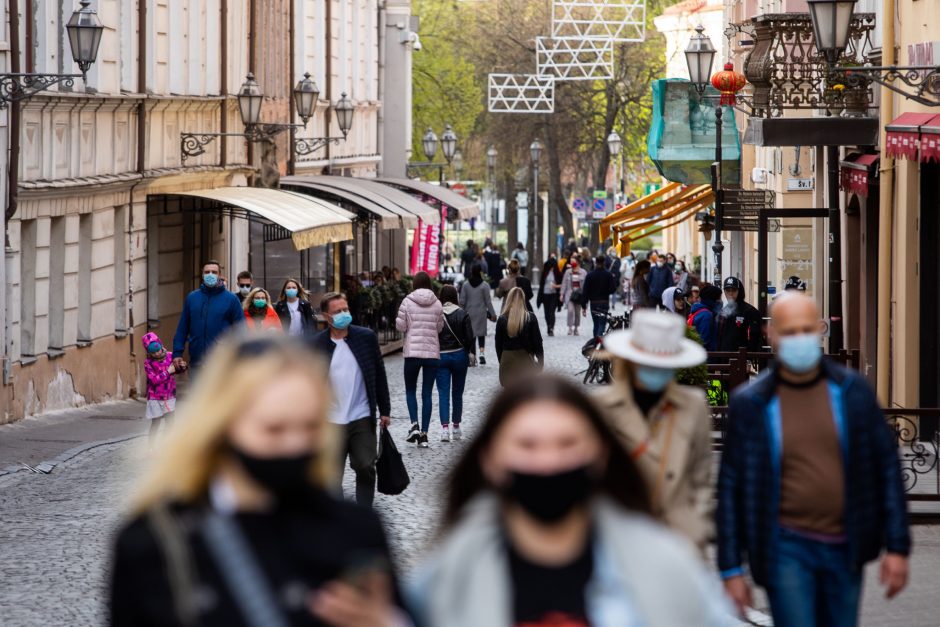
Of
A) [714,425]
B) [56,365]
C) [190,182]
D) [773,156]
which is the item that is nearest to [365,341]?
[714,425]

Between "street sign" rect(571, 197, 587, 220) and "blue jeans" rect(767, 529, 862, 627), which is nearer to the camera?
"blue jeans" rect(767, 529, 862, 627)

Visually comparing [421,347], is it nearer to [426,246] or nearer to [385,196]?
[385,196]

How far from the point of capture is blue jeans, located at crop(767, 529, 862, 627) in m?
6.35

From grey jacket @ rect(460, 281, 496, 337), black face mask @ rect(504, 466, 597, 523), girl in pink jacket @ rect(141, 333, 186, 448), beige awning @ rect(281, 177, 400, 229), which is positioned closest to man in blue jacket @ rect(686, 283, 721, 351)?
girl in pink jacket @ rect(141, 333, 186, 448)

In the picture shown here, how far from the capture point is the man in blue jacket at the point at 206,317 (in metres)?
18.0

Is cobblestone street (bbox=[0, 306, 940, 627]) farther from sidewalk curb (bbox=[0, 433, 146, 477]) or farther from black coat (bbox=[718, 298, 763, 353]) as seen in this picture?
black coat (bbox=[718, 298, 763, 353])

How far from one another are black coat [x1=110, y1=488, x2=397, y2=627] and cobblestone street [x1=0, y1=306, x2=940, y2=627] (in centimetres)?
79

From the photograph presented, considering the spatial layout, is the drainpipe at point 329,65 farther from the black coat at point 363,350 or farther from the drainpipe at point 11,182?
the black coat at point 363,350

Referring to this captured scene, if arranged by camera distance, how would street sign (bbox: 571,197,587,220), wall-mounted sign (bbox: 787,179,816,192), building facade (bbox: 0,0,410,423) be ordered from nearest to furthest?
building facade (bbox: 0,0,410,423), wall-mounted sign (bbox: 787,179,816,192), street sign (bbox: 571,197,587,220)

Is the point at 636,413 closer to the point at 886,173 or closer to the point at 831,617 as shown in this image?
the point at 831,617

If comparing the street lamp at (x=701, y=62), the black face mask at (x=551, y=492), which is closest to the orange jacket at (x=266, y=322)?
the street lamp at (x=701, y=62)

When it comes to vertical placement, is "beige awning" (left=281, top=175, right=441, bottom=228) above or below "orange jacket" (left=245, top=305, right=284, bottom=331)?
above

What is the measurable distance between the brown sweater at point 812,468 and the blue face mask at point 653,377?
0.75 metres

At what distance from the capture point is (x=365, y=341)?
12039 millimetres
